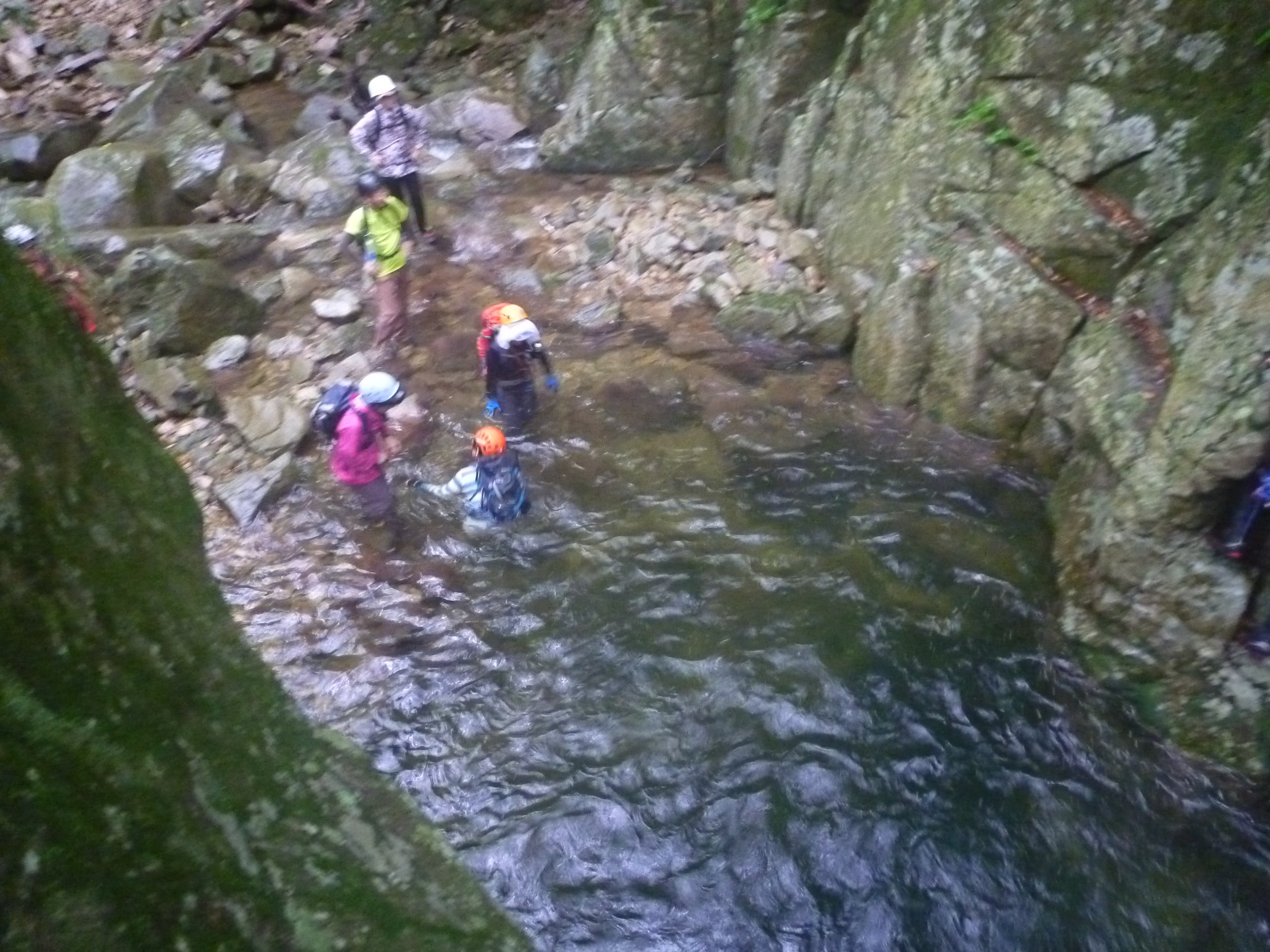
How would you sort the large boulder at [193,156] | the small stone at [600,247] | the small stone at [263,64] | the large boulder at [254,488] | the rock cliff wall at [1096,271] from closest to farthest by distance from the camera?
the rock cliff wall at [1096,271]
the large boulder at [254,488]
the small stone at [600,247]
the large boulder at [193,156]
the small stone at [263,64]

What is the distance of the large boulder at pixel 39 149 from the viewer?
1266 cm

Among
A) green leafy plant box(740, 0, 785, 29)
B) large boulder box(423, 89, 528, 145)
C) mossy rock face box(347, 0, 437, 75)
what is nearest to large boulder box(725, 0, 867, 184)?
green leafy plant box(740, 0, 785, 29)

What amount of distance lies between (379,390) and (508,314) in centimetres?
139

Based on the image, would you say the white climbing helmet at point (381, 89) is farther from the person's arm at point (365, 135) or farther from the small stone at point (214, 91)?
the small stone at point (214, 91)

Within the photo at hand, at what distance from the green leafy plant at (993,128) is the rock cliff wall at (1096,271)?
0.02 m

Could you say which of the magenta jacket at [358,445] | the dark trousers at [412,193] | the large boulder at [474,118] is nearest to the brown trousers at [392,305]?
the dark trousers at [412,193]

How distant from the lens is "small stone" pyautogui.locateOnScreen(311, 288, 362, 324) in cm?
948

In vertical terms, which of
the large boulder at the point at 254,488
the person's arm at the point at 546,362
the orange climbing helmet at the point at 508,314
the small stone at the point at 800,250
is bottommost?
the large boulder at the point at 254,488

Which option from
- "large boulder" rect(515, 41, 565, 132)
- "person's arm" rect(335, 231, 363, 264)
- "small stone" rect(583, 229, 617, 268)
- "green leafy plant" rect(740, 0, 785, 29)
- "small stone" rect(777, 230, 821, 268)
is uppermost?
"green leafy plant" rect(740, 0, 785, 29)

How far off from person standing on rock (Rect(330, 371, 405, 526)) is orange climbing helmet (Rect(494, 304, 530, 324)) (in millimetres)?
1114

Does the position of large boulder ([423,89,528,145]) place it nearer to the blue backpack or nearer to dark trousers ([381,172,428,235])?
dark trousers ([381,172,428,235])

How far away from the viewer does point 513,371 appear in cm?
762

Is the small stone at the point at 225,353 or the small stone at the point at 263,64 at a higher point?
the small stone at the point at 263,64

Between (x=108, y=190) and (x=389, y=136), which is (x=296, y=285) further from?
(x=108, y=190)
